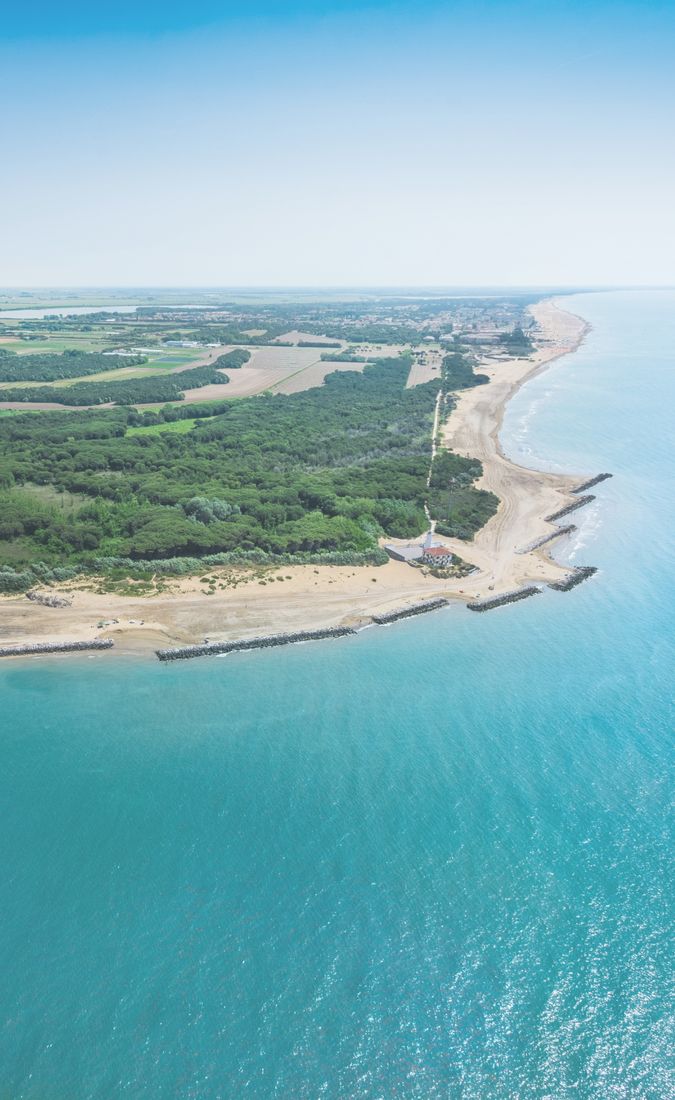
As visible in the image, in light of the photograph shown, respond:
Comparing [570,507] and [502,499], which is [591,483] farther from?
[502,499]

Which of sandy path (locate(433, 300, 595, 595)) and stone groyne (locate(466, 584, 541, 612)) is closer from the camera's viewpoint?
stone groyne (locate(466, 584, 541, 612))

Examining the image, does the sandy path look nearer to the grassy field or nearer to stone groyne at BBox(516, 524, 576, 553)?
stone groyne at BBox(516, 524, 576, 553)

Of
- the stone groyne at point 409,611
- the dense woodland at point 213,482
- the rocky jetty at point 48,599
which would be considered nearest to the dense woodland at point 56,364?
the dense woodland at point 213,482

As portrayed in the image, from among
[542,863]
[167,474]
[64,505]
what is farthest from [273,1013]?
[167,474]

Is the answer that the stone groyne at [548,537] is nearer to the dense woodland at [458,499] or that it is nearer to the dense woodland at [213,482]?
the dense woodland at [458,499]

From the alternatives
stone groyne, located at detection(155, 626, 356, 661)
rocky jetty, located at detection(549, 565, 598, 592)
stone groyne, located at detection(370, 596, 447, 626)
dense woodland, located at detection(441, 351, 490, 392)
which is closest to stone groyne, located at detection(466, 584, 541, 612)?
rocky jetty, located at detection(549, 565, 598, 592)

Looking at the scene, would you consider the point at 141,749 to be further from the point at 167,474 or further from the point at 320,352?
the point at 320,352

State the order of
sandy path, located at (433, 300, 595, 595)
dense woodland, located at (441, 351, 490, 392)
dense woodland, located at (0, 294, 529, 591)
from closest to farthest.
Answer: dense woodland, located at (0, 294, 529, 591)
sandy path, located at (433, 300, 595, 595)
dense woodland, located at (441, 351, 490, 392)
